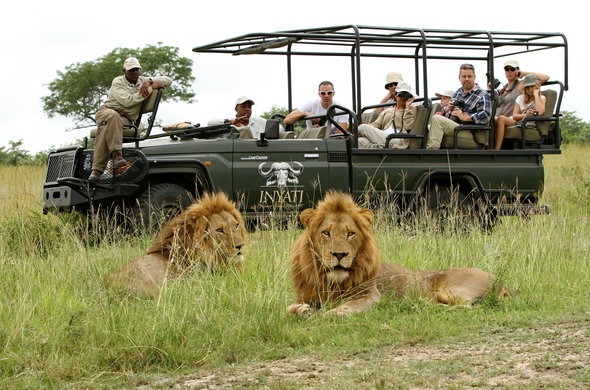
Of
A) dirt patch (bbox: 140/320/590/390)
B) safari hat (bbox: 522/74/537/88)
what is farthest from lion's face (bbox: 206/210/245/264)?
safari hat (bbox: 522/74/537/88)

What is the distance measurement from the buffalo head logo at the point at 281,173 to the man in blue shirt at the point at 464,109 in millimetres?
1559

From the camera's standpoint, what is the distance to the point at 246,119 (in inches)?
430

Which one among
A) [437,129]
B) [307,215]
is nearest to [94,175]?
[437,129]

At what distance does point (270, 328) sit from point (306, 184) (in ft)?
15.6

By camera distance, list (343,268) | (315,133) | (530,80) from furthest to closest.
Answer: (530,80) → (315,133) → (343,268)

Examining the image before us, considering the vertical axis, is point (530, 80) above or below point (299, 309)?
above

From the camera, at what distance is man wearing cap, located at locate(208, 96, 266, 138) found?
10828 millimetres

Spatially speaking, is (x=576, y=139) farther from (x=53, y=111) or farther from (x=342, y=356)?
A: (x=342, y=356)

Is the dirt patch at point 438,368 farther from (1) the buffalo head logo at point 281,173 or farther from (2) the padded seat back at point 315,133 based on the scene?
(2) the padded seat back at point 315,133

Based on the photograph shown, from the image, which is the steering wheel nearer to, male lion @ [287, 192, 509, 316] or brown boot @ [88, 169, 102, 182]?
brown boot @ [88, 169, 102, 182]

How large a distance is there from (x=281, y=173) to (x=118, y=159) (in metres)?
1.62

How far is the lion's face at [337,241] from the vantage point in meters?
5.82

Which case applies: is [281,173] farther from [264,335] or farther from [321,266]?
[264,335]

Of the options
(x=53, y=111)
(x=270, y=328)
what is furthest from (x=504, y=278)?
(x=53, y=111)
